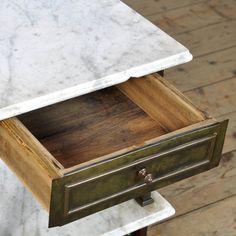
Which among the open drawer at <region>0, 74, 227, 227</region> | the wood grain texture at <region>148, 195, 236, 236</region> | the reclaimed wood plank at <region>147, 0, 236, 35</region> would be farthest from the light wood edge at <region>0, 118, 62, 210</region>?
the reclaimed wood plank at <region>147, 0, 236, 35</region>

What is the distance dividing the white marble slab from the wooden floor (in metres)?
0.37

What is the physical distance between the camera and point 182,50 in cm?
175

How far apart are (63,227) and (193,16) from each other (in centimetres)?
156

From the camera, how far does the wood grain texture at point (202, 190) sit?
2.36 meters

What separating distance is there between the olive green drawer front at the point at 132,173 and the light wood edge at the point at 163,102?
0.06 meters

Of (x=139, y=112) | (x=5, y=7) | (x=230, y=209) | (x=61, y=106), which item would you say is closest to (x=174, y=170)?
(x=139, y=112)

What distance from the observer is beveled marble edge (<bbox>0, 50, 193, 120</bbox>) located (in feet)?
5.13

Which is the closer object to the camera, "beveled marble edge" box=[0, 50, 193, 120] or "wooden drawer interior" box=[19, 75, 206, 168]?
"beveled marble edge" box=[0, 50, 193, 120]

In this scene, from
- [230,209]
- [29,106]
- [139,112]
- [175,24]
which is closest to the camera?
[29,106]

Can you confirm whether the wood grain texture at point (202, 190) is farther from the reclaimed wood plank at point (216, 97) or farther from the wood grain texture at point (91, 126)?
the wood grain texture at point (91, 126)

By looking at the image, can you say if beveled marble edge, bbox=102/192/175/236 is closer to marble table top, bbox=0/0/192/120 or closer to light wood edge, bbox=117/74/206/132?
light wood edge, bbox=117/74/206/132

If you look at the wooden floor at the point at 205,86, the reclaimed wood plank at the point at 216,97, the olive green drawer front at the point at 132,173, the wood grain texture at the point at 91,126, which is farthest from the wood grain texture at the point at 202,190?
the olive green drawer front at the point at 132,173

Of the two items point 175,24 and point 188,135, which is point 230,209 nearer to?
point 188,135

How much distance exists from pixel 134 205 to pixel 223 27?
142 cm
